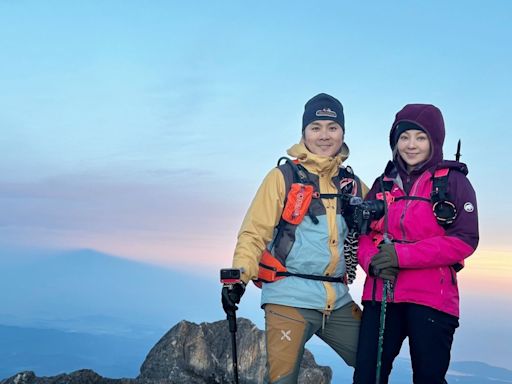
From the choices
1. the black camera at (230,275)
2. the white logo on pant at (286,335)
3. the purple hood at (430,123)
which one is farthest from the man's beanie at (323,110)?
the white logo on pant at (286,335)

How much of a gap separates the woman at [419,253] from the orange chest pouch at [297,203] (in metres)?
0.88

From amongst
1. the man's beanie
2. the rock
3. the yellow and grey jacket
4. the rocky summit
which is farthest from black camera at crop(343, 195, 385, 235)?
the rock

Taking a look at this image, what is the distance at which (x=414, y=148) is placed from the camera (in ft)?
21.7

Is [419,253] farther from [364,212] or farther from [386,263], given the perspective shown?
[364,212]

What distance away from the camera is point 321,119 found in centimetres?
740

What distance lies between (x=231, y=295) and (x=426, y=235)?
244 cm

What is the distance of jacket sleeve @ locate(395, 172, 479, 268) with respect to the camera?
5.96m

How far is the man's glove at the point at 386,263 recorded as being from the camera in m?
6.07

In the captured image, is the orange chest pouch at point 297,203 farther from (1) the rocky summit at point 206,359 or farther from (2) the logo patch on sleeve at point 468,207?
(1) the rocky summit at point 206,359

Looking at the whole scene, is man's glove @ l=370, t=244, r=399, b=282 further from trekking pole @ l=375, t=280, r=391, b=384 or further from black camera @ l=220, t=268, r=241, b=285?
black camera @ l=220, t=268, r=241, b=285

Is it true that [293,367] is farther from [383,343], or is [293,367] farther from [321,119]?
[321,119]

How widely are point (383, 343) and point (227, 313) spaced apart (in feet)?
6.34

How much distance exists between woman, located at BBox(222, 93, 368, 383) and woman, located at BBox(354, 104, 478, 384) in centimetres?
46

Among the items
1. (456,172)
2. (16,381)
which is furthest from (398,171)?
(16,381)
